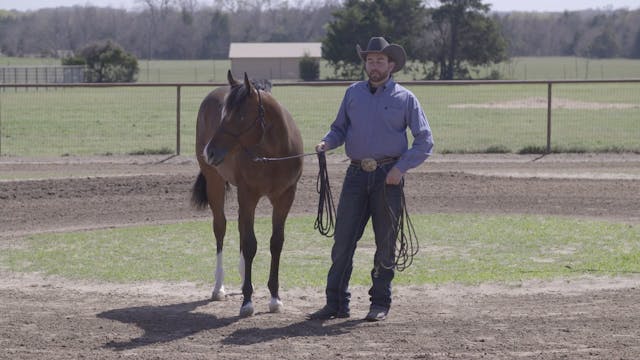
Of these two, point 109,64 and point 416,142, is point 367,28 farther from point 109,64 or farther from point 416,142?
point 416,142

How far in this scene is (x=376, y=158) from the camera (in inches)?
311

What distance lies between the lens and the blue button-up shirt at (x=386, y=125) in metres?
7.70

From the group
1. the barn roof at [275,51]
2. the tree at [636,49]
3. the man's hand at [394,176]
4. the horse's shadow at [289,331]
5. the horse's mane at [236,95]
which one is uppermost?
the tree at [636,49]

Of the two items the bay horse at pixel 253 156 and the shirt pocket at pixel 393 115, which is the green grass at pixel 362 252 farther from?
the shirt pocket at pixel 393 115

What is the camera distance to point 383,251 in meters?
7.99

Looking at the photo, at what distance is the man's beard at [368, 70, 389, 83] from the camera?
772 cm

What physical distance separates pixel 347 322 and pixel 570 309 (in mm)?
1937

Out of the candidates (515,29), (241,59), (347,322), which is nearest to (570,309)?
(347,322)

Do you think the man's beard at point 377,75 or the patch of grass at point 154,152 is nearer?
the man's beard at point 377,75

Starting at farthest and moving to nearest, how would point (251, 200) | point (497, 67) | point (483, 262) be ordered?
point (497, 67) → point (483, 262) → point (251, 200)

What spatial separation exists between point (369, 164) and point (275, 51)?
257 ft

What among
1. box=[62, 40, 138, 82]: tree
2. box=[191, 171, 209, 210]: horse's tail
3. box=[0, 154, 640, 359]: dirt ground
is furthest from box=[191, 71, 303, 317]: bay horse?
→ box=[62, 40, 138, 82]: tree

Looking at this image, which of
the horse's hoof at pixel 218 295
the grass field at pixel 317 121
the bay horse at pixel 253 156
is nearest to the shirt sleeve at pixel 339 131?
the bay horse at pixel 253 156

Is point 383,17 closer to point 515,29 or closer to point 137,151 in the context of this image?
point 137,151
